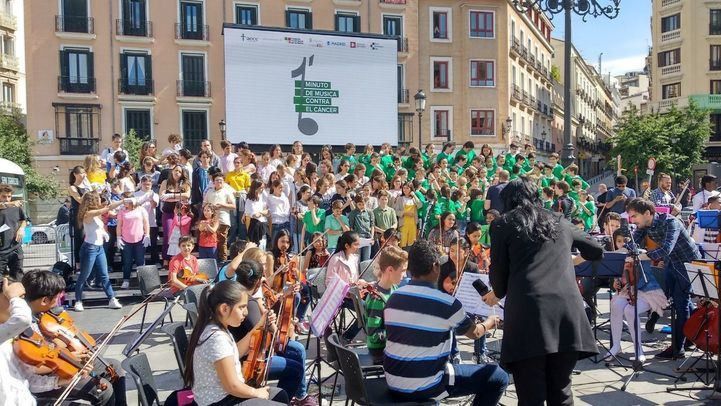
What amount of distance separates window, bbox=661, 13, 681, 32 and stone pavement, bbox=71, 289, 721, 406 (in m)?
48.0

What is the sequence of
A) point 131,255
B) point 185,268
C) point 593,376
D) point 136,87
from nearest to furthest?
point 593,376 < point 185,268 < point 131,255 < point 136,87

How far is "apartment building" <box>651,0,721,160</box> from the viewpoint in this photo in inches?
1863

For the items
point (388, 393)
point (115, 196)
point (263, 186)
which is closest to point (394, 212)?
point (263, 186)

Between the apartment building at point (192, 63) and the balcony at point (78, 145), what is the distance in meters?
0.07

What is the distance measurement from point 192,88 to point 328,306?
3100cm

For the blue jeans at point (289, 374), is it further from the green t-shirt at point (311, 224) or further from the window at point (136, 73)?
the window at point (136, 73)

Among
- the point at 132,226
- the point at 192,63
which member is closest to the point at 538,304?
the point at 132,226

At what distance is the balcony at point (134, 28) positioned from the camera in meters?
32.5

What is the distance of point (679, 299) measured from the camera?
22.6ft

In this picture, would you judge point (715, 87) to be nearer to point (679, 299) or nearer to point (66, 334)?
point (679, 299)

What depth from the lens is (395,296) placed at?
4215 millimetres

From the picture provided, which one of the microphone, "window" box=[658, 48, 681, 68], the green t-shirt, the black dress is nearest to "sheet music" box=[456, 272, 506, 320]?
the microphone

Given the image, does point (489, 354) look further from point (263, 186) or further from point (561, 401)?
point (263, 186)

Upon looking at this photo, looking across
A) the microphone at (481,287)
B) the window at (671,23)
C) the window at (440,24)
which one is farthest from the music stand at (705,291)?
the window at (671,23)
